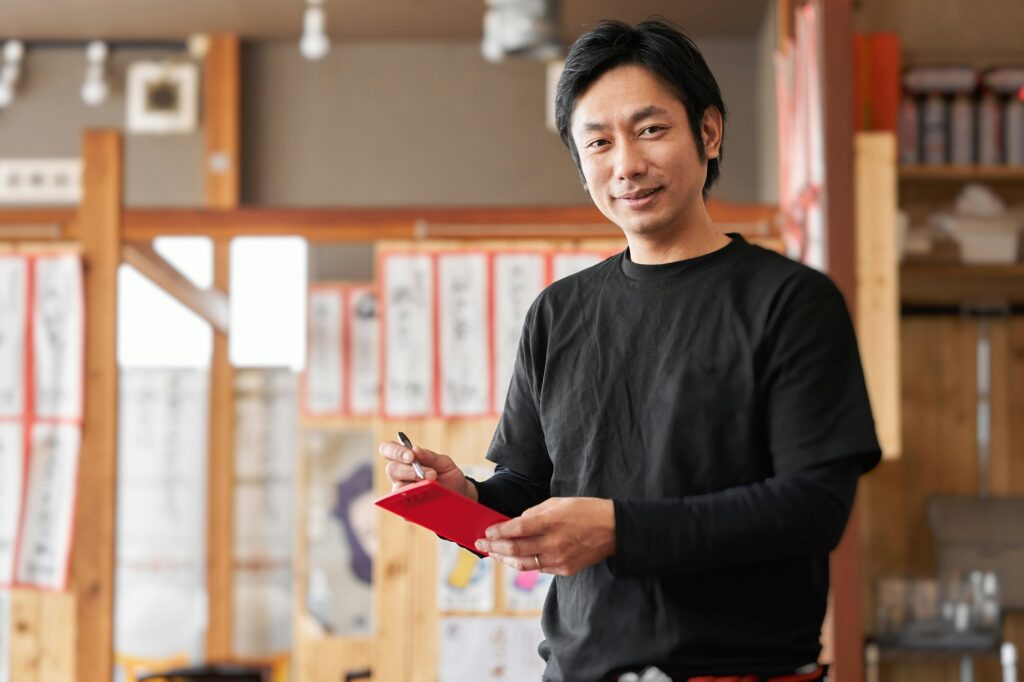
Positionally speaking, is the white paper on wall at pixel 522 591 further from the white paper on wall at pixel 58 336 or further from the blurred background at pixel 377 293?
the white paper on wall at pixel 58 336

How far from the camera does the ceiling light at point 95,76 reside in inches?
282

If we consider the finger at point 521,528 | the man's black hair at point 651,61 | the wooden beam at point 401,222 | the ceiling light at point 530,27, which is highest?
the ceiling light at point 530,27

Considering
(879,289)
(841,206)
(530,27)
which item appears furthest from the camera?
(530,27)

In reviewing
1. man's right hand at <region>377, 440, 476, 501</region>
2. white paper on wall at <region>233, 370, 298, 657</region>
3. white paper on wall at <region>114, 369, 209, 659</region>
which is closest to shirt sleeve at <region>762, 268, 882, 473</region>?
man's right hand at <region>377, 440, 476, 501</region>

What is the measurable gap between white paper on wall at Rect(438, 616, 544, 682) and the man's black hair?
2.72 m

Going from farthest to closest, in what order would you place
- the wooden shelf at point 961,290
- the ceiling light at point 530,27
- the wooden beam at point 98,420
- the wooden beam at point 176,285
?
the ceiling light at point 530,27, the wooden shelf at point 961,290, the wooden beam at point 176,285, the wooden beam at point 98,420

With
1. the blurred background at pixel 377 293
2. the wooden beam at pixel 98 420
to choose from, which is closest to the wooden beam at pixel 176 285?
the blurred background at pixel 377 293

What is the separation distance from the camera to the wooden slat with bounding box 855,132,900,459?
345cm

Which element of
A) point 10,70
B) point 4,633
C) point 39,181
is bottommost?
point 4,633

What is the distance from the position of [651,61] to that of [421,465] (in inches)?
19.2

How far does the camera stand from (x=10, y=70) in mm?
7207

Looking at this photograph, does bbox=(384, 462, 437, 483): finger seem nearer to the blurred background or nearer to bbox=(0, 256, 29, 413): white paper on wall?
the blurred background

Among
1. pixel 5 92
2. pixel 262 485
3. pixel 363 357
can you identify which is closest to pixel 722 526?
pixel 363 357

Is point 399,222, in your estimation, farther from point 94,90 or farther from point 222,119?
point 94,90
